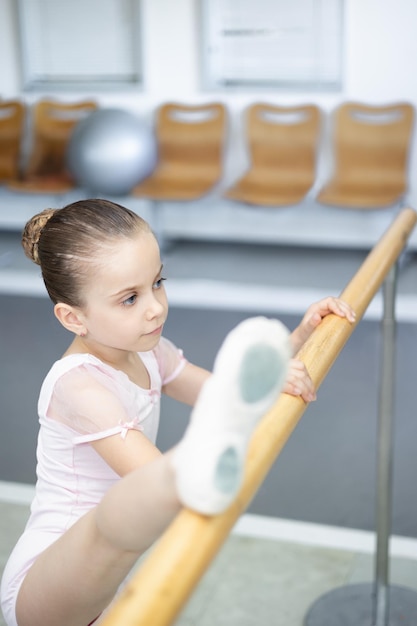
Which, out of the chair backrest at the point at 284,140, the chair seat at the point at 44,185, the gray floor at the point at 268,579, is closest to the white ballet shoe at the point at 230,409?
the gray floor at the point at 268,579

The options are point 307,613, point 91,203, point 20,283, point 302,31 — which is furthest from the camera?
point 302,31

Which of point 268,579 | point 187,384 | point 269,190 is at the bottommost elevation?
point 268,579

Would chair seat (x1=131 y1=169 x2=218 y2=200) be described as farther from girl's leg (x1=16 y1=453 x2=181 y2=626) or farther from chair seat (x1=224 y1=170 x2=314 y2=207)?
girl's leg (x1=16 y1=453 x2=181 y2=626)

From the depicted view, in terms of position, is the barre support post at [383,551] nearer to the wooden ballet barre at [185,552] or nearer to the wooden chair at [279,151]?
the wooden ballet barre at [185,552]

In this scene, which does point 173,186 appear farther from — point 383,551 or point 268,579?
point 383,551

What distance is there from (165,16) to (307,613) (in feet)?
14.5

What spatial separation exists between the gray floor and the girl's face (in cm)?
111

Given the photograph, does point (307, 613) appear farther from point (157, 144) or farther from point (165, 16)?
point (165, 16)

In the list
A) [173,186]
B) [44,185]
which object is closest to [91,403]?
[173,186]

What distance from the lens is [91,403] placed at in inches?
43.4

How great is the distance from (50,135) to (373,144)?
209 cm

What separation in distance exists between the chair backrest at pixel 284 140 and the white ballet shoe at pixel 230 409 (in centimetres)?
474

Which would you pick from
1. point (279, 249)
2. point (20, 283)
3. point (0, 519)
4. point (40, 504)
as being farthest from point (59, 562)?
point (279, 249)

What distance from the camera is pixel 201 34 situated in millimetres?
5602
